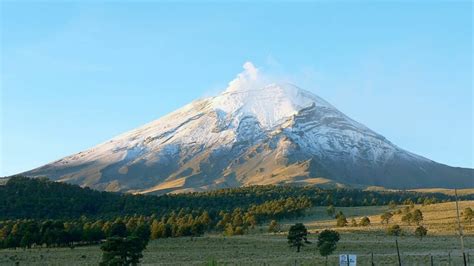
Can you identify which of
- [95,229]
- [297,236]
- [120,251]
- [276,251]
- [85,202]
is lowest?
[276,251]

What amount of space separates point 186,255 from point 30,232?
2812 centimetres

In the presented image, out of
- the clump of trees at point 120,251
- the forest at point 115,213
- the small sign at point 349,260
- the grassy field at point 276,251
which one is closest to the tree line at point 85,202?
the forest at point 115,213

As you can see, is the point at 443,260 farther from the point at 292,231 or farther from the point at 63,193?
the point at 63,193

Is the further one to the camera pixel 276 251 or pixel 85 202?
pixel 85 202

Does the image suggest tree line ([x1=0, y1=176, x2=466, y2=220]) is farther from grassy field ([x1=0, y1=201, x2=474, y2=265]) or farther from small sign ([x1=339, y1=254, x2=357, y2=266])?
small sign ([x1=339, y1=254, x2=357, y2=266])

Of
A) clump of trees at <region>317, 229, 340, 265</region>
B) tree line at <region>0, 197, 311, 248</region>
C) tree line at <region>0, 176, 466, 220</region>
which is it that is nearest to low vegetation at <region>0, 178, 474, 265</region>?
clump of trees at <region>317, 229, 340, 265</region>

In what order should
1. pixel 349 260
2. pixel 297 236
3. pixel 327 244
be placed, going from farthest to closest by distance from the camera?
pixel 297 236, pixel 327 244, pixel 349 260

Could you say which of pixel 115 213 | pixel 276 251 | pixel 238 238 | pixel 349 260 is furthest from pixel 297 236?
pixel 115 213

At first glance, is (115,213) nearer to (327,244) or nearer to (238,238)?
(238,238)

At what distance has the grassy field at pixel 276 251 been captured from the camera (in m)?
46.9

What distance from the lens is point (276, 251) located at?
194 ft

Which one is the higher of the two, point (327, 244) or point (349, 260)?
point (349, 260)

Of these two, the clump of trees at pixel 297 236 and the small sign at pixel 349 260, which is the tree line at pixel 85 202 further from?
the small sign at pixel 349 260

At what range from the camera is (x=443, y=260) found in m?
42.0
